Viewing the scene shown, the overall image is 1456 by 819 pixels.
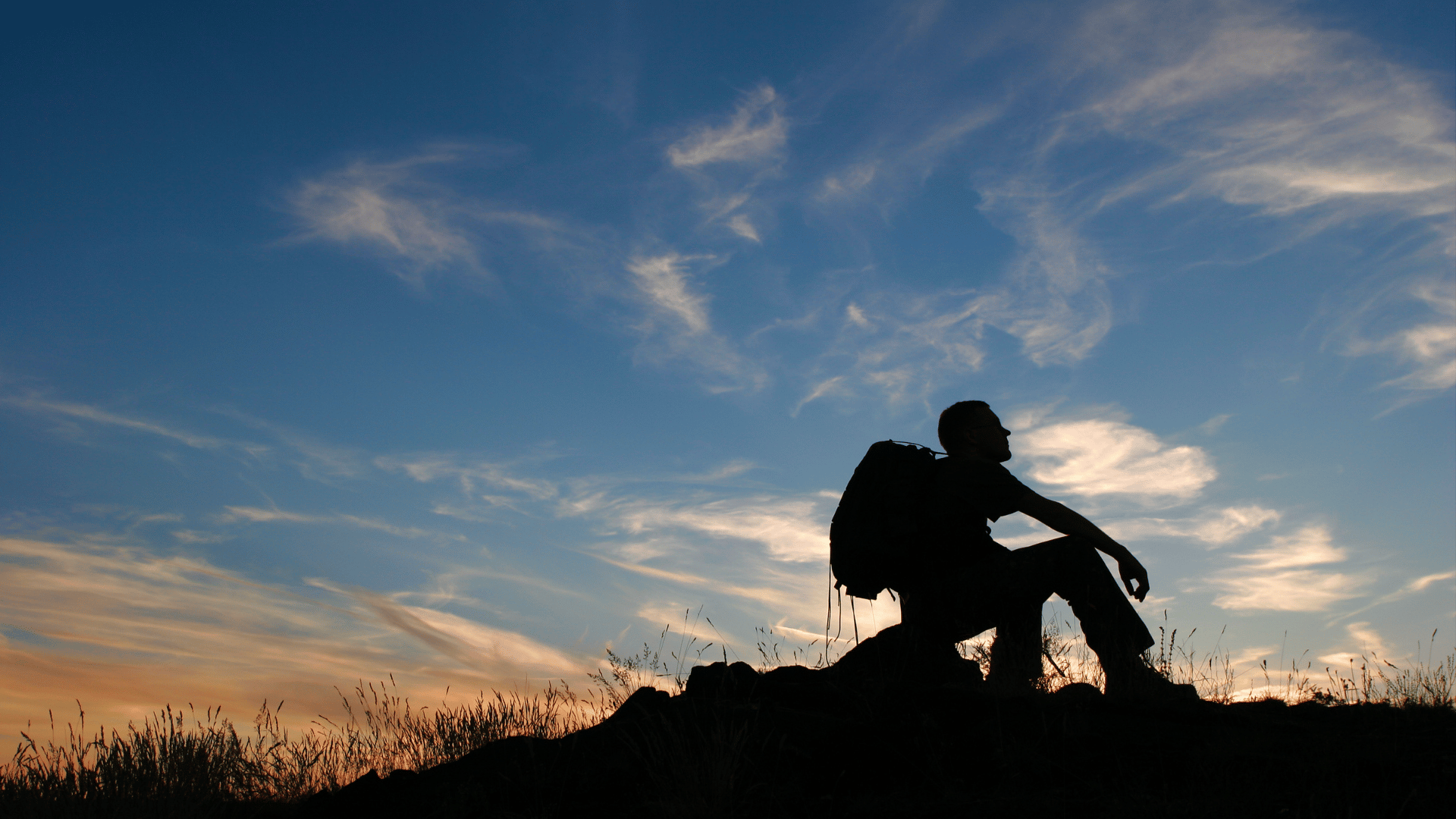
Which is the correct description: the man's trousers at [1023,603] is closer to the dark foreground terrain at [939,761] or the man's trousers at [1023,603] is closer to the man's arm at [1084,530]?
the man's arm at [1084,530]

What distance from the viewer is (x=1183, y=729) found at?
14.8 feet

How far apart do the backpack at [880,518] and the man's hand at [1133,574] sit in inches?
47.8

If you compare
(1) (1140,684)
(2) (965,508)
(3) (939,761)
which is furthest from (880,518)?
(3) (939,761)

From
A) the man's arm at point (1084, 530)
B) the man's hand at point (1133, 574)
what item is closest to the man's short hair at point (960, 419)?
the man's arm at point (1084, 530)

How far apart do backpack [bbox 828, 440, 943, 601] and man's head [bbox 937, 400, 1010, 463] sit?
197mm

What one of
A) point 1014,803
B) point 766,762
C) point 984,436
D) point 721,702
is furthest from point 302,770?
point 984,436

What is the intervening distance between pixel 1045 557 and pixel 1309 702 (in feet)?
5.37

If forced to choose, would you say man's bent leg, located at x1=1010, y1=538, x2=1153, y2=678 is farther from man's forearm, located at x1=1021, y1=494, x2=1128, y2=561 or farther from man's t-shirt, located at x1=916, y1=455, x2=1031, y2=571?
man's t-shirt, located at x1=916, y1=455, x2=1031, y2=571

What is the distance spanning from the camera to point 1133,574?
5.41 metres

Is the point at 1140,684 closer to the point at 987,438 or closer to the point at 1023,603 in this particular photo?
the point at 1023,603

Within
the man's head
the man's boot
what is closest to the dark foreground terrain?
the man's boot

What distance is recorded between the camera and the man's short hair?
6395 mm

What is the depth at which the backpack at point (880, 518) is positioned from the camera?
599 centimetres

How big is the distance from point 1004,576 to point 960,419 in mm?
1149
